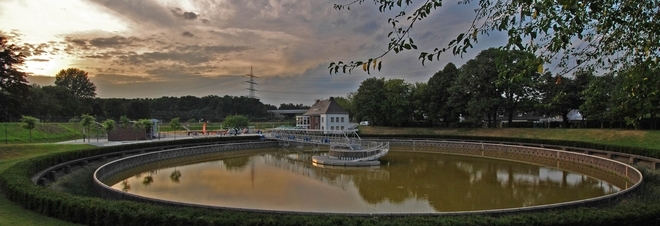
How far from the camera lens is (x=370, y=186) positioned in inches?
634

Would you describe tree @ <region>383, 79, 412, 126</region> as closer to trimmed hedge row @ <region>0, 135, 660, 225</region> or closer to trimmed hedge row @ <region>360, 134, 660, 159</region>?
trimmed hedge row @ <region>360, 134, 660, 159</region>

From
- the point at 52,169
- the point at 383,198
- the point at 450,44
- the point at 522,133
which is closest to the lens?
the point at 450,44

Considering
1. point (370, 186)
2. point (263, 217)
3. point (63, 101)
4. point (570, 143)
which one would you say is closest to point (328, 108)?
point (570, 143)

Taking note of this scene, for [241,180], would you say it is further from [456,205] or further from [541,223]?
[541,223]

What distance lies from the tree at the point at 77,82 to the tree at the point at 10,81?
3854 centimetres

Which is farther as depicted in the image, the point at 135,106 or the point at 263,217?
the point at 135,106

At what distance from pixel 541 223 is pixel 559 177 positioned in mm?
13991

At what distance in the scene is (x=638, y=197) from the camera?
12.1 meters

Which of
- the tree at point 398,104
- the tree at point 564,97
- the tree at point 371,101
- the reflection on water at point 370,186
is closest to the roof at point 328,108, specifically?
the tree at point 371,101

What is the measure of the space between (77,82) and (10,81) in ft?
136

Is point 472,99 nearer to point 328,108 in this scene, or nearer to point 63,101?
point 328,108

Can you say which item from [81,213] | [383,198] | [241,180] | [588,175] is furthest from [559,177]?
[81,213]

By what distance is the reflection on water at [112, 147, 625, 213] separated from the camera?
42.2 ft

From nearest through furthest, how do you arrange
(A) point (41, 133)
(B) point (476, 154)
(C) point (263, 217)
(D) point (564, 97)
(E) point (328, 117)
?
(C) point (263, 217), (B) point (476, 154), (A) point (41, 133), (D) point (564, 97), (E) point (328, 117)
